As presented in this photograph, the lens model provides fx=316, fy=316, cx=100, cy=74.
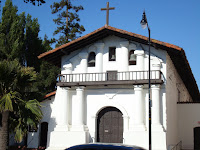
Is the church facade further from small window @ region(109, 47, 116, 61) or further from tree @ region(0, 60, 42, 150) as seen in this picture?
tree @ region(0, 60, 42, 150)

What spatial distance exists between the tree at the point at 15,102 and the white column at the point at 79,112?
127 inches

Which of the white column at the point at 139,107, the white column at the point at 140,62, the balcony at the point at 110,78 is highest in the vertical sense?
the white column at the point at 140,62

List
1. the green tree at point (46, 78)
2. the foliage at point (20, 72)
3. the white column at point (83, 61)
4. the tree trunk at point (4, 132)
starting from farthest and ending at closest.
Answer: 1. the green tree at point (46, 78)
2. the white column at point (83, 61)
3. the foliage at point (20, 72)
4. the tree trunk at point (4, 132)

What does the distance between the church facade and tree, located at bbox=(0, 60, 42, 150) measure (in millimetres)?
3048

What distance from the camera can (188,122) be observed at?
27375mm

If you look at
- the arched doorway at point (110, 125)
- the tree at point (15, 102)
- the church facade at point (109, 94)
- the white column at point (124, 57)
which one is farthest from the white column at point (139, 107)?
the tree at point (15, 102)

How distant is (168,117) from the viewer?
22734 mm

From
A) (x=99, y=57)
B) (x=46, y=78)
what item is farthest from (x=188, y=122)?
(x=46, y=78)

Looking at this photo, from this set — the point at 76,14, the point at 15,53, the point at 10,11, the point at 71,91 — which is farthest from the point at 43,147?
the point at 76,14

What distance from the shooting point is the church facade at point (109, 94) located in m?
21.6

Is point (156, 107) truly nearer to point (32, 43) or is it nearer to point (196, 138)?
point (196, 138)

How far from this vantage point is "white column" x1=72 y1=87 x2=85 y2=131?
22.8 m

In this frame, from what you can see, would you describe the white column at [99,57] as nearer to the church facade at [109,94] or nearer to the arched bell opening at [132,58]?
the church facade at [109,94]

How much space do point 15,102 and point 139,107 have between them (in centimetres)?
825
